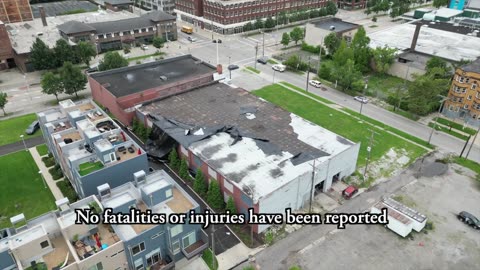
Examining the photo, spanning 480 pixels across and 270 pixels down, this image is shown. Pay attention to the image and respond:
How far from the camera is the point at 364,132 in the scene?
60875mm

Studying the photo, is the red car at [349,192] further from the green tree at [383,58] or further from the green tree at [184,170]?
the green tree at [383,58]

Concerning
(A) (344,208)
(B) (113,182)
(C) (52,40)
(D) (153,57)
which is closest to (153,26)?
(D) (153,57)

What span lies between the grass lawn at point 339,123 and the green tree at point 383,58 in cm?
2235

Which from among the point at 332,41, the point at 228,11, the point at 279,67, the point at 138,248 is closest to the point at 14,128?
the point at 138,248

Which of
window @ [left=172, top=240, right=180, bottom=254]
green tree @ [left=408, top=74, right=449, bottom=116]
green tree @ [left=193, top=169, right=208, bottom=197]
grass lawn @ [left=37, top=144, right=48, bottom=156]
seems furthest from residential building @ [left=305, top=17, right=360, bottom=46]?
window @ [left=172, top=240, right=180, bottom=254]

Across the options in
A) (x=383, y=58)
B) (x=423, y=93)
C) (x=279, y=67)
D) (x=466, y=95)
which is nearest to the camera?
(x=466, y=95)

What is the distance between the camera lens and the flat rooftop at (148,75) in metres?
65.0

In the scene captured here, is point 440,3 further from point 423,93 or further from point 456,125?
point 456,125

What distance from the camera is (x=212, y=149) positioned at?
48.1 metres

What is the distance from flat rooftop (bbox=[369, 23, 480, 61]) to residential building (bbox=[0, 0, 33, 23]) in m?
103

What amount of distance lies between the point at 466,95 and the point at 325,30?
138 feet

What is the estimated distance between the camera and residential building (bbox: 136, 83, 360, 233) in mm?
42375

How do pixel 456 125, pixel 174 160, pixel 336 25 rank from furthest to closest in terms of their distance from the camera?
1. pixel 336 25
2. pixel 456 125
3. pixel 174 160

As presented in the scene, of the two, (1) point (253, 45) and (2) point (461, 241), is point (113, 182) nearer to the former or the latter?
(2) point (461, 241)
